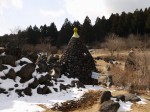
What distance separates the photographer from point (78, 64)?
2106 cm

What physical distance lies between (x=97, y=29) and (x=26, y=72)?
57327 mm

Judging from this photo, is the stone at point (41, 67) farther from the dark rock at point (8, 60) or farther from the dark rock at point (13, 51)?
the dark rock at point (8, 60)

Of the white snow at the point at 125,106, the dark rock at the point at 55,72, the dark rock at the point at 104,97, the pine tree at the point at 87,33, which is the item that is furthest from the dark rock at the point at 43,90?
the pine tree at the point at 87,33

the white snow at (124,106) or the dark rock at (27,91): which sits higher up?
the dark rock at (27,91)

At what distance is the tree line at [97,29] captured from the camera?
69625 millimetres

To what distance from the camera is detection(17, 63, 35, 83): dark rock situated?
1773 cm

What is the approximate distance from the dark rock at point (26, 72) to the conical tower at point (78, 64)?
361 centimetres

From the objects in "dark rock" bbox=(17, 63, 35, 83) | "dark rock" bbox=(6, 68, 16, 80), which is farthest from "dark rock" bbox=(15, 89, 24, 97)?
"dark rock" bbox=(6, 68, 16, 80)

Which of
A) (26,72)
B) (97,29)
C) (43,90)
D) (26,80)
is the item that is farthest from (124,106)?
(97,29)

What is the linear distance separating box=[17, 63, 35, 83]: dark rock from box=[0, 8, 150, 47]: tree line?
48.3 meters

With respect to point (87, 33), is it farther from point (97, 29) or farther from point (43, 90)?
point (43, 90)

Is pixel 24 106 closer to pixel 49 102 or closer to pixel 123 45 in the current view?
pixel 49 102

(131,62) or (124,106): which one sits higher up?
(131,62)

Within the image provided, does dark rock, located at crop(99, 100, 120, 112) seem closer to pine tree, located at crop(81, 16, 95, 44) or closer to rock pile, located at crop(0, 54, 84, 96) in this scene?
rock pile, located at crop(0, 54, 84, 96)
